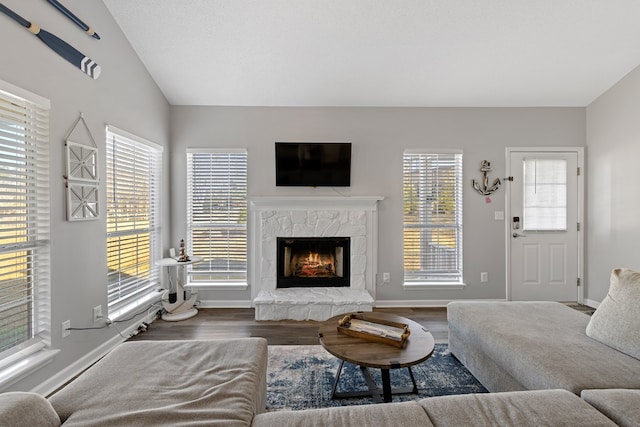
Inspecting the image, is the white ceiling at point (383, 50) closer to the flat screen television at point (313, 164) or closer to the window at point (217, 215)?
the flat screen television at point (313, 164)

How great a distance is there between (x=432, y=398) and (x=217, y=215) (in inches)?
129

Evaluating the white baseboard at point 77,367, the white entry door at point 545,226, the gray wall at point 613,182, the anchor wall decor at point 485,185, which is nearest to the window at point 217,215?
the white baseboard at point 77,367

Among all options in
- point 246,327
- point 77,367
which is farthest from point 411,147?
point 77,367

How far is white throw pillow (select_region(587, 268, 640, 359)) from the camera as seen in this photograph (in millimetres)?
1601

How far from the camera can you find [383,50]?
2.95 m

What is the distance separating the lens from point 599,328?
5.77 ft

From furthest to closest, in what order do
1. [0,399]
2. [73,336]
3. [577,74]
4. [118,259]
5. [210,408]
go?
[577,74] < [118,259] < [73,336] < [210,408] < [0,399]

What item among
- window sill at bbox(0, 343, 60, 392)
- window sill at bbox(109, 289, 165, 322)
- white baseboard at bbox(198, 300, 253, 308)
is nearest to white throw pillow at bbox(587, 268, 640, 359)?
white baseboard at bbox(198, 300, 253, 308)

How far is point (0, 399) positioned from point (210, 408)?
725mm

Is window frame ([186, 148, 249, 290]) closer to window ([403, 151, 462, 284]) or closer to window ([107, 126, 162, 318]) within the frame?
window ([107, 126, 162, 318])

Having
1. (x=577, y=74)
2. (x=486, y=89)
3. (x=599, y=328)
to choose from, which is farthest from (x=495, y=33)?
(x=599, y=328)

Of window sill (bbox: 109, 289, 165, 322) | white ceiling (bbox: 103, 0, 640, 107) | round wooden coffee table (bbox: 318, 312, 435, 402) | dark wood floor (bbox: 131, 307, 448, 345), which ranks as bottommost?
dark wood floor (bbox: 131, 307, 448, 345)

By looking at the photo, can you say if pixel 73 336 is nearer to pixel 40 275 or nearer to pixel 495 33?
pixel 40 275

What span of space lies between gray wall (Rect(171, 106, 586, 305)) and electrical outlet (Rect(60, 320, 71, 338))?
161 cm
